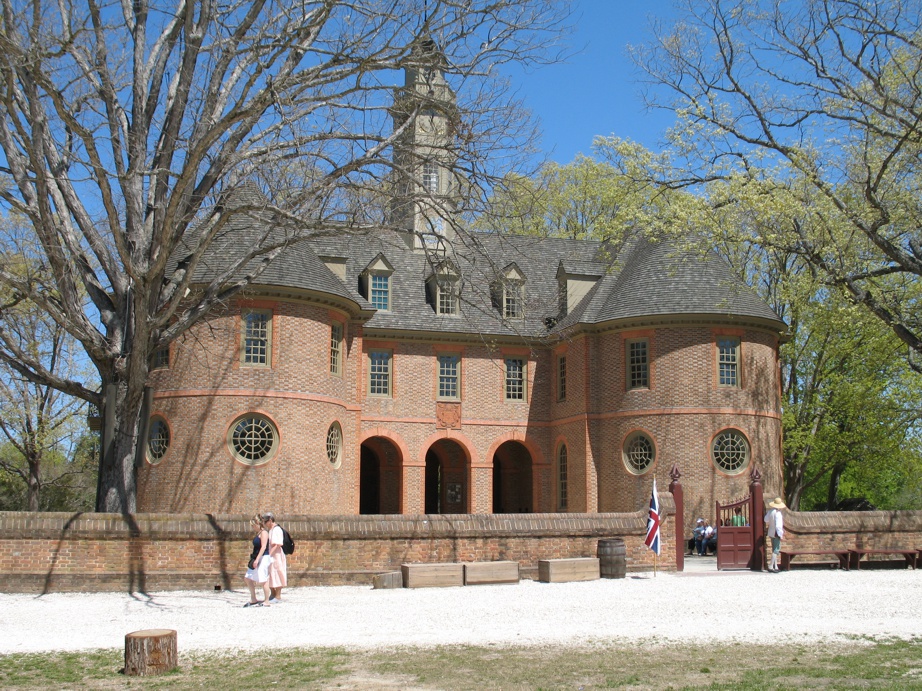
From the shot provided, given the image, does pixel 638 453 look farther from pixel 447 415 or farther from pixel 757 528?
pixel 757 528

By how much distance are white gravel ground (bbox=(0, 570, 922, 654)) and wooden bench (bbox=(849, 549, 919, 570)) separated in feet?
7.96

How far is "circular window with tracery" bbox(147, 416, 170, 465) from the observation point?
24.4 m

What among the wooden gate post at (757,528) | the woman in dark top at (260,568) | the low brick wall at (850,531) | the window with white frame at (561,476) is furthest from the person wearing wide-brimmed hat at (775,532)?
the woman in dark top at (260,568)

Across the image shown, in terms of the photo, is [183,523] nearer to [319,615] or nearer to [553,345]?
[319,615]

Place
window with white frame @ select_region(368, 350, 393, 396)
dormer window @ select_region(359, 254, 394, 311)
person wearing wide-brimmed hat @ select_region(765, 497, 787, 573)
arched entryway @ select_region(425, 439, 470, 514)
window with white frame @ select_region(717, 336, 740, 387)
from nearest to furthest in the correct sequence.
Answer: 1. person wearing wide-brimmed hat @ select_region(765, 497, 787, 573)
2. window with white frame @ select_region(717, 336, 740, 387)
3. window with white frame @ select_region(368, 350, 393, 396)
4. dormer window @ select_region(359, 254, 394, 311)
5. arched entryway @ select_region(425, 439, 470, 514)

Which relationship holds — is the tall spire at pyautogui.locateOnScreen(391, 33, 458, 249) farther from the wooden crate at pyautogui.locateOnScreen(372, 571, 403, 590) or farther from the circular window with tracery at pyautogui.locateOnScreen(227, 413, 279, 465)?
the circular window with tracery at pyautogui.locateOnScreen(227, 413, 279, 465)

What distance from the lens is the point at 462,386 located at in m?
30.3

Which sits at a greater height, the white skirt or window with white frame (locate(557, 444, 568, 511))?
window with white frame (locate(557, 444, 568, 511))

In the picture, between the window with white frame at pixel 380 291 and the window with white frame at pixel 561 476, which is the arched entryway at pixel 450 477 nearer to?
the window with white frame at pixel 561 476

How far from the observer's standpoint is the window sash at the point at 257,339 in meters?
24.7

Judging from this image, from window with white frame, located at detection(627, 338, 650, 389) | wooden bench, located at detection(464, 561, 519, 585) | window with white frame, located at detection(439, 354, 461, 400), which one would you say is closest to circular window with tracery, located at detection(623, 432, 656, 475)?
window with white frame, located at detection(627, 338, 650, 389)

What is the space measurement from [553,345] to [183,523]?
16.2m

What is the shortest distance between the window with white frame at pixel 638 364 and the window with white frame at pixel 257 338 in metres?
10.4

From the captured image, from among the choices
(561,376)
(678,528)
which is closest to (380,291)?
(561,376)
